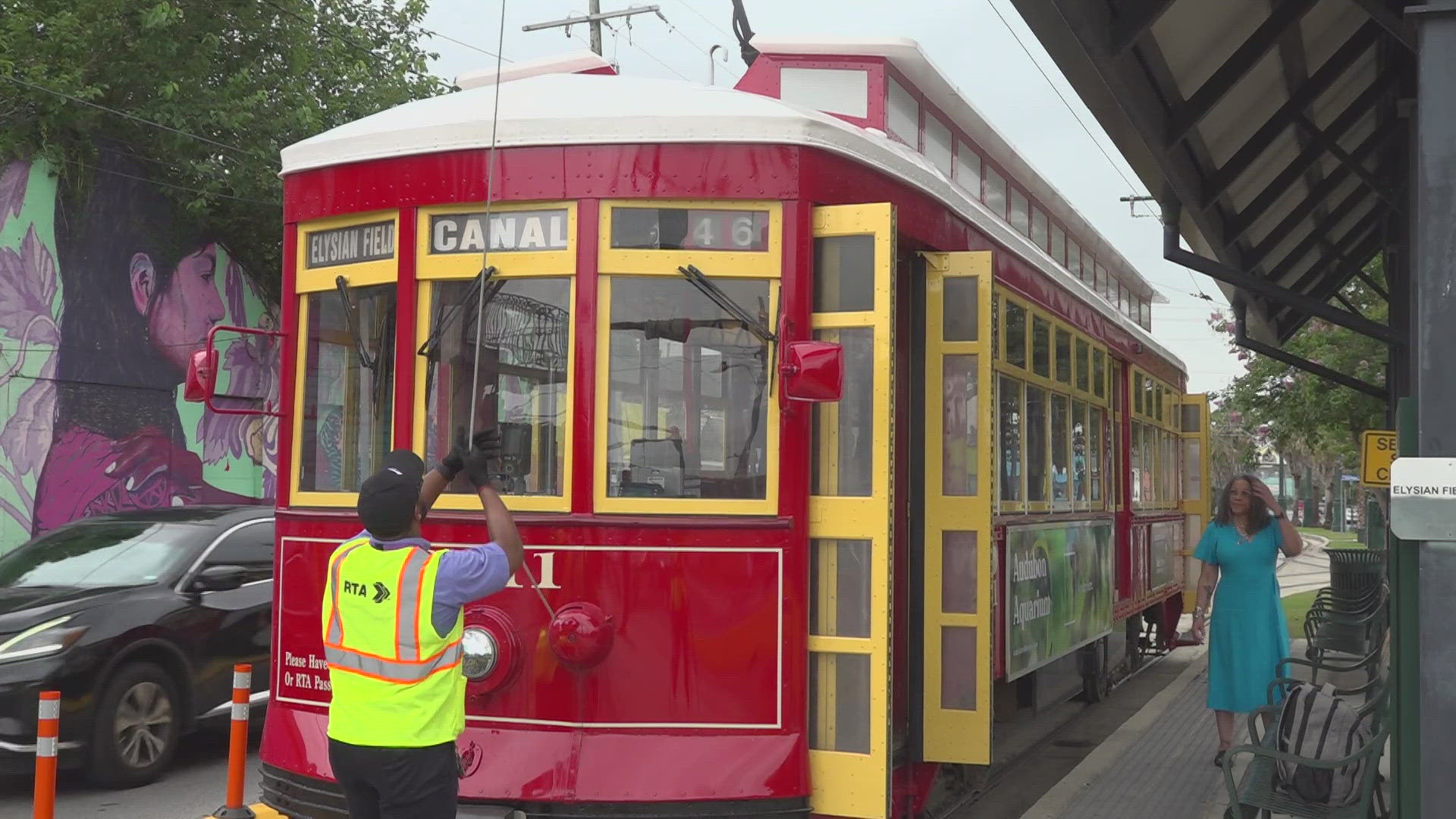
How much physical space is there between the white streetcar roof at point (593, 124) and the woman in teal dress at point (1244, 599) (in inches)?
116

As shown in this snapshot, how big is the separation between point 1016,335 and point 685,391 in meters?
2.35

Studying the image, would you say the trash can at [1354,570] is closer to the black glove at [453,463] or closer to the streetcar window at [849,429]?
the streetcar window at [849,429]

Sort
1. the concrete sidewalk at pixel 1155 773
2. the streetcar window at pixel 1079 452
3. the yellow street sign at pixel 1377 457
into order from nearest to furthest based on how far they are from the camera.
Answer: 1. the yellow street sign at pixel 1377 457
2. the concrete sidewalk at pixel 1155 773
3. the streetcar window at pixel 1079 452

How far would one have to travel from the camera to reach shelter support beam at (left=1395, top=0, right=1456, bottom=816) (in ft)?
11.3

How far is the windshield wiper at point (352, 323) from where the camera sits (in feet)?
18.1

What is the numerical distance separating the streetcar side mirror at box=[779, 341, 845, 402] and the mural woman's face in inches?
566

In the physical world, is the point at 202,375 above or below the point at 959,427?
above

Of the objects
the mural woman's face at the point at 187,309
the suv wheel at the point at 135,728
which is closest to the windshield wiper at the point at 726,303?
the suv wheel at the point at 135,728

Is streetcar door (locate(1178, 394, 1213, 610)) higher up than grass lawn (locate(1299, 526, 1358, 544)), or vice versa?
streetcar door (locate(1178, 394, 1213, 610))

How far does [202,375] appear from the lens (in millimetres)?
5516

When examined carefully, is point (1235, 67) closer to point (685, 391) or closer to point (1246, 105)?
point (1246, 105)

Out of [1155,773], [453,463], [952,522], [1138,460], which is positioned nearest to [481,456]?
[453,463]

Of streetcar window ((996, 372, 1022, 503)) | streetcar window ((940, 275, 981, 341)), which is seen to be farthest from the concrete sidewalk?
streetcar window ((940, 275, 981, 341))

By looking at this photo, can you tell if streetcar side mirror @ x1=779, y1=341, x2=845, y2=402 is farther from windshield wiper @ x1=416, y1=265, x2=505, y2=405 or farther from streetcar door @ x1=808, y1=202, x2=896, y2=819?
windshield wiper @ x1=416, y1=265, x2=505, y2=405
